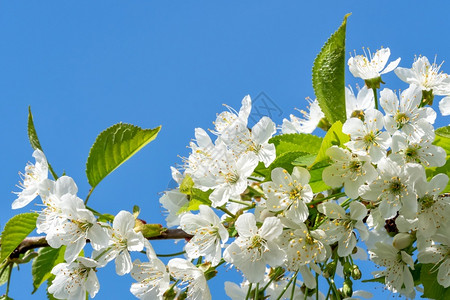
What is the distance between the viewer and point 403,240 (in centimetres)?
237

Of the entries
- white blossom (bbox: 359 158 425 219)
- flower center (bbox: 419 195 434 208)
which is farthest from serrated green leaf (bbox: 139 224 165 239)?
flower center (bbox: 419 195 434 208)

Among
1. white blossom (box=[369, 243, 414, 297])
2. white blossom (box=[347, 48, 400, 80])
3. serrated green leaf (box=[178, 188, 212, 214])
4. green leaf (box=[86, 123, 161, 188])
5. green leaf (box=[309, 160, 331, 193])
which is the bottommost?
white blossom (box=[369, 243, 414, 297])

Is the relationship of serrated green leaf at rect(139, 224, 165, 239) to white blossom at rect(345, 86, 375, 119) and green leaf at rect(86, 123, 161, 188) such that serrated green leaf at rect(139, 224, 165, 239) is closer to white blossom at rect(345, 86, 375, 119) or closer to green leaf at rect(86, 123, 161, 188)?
green leaf at rect(86, 123, 161, 188)

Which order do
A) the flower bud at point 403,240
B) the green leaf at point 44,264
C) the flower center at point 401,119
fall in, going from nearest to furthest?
the flower center at point 401,119
the flower bud at point 403,240
the green leaf at point 44,264

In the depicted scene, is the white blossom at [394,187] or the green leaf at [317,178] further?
the green leaf at [317,178]

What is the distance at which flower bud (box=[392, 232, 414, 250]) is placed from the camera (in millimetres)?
2371

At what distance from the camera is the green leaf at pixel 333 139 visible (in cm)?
210

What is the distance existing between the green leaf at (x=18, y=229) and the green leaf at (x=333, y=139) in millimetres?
1244

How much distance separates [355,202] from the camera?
7.11ft

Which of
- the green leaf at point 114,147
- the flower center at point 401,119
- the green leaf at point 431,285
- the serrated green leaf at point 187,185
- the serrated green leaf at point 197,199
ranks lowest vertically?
the green leaf at point 431,285

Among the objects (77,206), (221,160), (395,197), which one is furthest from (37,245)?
(395,197)

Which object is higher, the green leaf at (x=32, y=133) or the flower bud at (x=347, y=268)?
the green leaf at (x=32, y=133)

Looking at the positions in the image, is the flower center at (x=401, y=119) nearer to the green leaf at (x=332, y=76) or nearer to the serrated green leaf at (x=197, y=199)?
the green leaf at (x=332, y=76)

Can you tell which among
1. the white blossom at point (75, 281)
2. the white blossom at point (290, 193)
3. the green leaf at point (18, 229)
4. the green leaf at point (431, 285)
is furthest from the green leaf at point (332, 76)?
the green leaf at point (18, 229)
